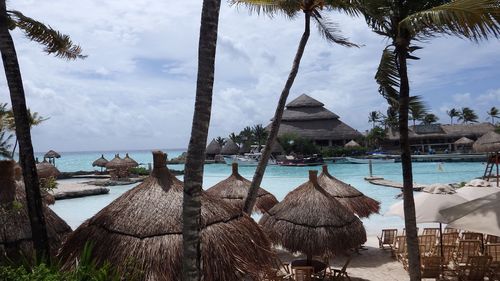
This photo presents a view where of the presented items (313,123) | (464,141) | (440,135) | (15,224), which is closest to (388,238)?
(15,224)

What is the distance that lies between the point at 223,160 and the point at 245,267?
51.1m

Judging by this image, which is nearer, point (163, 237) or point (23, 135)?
point (163, 237)

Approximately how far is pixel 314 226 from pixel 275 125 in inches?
78.3

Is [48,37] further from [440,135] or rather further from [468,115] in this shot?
[468,115]

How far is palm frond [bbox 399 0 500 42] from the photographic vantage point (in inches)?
179

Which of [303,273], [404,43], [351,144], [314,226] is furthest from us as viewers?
[351,144]

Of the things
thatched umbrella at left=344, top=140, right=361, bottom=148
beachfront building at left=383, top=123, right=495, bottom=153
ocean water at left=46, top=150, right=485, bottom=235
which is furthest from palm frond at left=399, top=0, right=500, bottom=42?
beachfront building at left=383, top=123, right=495, bottom=153

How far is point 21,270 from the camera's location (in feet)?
13.0

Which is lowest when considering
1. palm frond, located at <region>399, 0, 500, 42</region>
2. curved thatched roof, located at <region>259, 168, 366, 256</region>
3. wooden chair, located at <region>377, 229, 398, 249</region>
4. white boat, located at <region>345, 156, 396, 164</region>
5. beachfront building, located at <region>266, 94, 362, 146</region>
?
wooden chair, located at <region>377, 229, 398, 249</region>

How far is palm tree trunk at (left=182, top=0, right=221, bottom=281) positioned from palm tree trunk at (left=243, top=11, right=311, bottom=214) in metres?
→ 4.29

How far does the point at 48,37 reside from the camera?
6.52 m

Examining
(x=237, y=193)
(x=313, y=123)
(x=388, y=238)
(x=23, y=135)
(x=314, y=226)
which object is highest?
(x=313, y=123)

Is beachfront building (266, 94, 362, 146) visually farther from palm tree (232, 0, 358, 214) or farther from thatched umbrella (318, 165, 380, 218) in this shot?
palm tree (232, 0, 358, 214)

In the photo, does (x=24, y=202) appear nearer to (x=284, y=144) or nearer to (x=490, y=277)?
(x=490, y=277)
